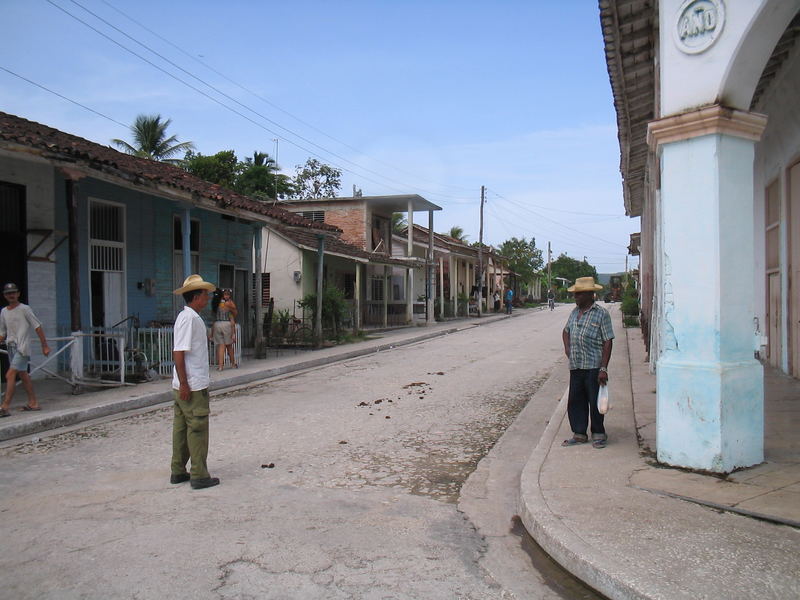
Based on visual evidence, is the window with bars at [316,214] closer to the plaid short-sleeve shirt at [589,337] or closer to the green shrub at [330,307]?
the green shrub at [330,307]

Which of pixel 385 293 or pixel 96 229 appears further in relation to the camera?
pixel 385 293

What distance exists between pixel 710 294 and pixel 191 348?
4.24m

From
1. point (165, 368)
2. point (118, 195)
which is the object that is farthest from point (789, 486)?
point (118, 195)

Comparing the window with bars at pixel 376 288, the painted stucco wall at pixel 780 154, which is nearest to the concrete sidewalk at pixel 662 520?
the painted stucco wall at pixel 780 154

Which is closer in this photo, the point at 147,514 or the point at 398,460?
the point at 147,514

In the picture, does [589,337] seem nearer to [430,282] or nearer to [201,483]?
[201,483]

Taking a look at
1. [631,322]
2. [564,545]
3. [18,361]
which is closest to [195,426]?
[564,545]

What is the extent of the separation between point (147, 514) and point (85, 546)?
2.02 ft

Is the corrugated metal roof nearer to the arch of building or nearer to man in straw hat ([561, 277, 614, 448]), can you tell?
the arch of building

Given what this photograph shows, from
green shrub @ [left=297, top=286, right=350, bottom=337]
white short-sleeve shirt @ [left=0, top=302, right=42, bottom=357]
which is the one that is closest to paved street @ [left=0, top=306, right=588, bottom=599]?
white short-sleeve shirt @ [left=0, top=302, right=42, bottom=357]

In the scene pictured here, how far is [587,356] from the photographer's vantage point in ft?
20.8

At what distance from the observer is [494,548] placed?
13.9 feet

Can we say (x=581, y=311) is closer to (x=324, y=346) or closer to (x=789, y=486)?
(x=789, y=486)

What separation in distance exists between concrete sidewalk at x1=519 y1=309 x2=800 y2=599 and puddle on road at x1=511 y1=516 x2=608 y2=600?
0.16 feet
